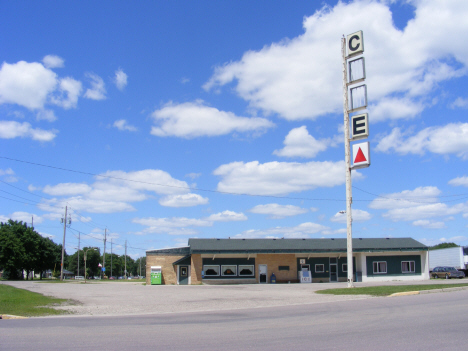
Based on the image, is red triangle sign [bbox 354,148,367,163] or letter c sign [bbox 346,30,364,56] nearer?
red triangle sign [bbox 354,148,367,163]

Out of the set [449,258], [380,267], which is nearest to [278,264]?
[380,267]

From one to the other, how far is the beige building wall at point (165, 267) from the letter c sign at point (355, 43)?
86.7 feet

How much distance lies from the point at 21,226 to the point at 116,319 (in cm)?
7044

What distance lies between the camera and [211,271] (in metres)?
41.8

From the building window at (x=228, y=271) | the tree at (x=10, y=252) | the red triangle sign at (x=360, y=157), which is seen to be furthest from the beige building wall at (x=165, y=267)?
the tree at (x=10, y=252)

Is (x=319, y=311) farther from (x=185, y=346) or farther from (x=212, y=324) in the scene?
(x=185, y=346)

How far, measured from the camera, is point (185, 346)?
809cm

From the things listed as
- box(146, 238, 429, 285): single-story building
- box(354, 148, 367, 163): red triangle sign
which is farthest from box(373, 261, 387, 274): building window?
box(354, 148, 367, 163): red triangle sign

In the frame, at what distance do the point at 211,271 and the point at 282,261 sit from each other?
24.0 ft

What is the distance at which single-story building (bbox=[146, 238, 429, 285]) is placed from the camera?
137ft

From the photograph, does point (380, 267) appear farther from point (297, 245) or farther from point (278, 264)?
point (278, 264)

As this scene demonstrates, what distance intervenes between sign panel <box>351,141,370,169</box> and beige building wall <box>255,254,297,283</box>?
18.7 meters

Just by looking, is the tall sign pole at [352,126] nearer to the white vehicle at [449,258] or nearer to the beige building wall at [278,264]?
the beige building wall at [278,264]

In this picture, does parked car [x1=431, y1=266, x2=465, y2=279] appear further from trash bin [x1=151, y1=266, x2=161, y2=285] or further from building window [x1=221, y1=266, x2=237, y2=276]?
trash bin [x1=151, y1=266, x2=161, y2=285]
